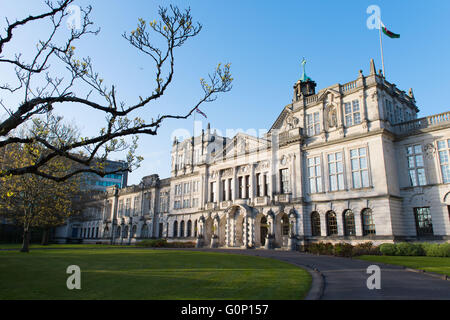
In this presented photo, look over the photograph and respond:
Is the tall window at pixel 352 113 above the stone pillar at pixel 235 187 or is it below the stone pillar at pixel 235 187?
above

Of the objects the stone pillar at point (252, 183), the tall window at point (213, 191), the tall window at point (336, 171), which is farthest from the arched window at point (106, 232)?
the tall window at point (336, 171)

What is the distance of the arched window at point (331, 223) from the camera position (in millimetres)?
34938

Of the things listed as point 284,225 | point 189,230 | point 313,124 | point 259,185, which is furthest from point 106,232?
point 313,124

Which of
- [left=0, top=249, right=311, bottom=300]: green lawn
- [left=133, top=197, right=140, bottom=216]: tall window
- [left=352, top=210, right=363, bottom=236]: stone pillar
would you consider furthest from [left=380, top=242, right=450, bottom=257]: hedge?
[left=133, top=197, right=140, bottom=216]: tall window

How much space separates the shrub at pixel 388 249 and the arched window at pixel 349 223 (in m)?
5.83

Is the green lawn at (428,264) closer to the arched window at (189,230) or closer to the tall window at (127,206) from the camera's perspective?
the arched window at (189,230)

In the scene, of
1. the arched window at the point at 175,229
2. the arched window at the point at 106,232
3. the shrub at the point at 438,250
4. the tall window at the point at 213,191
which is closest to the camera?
the shrub at the point at 438,250

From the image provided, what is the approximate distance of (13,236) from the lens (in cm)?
6488

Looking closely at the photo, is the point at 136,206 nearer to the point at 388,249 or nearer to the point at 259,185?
the point at 259,185

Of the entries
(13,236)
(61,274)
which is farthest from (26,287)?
(13,236)

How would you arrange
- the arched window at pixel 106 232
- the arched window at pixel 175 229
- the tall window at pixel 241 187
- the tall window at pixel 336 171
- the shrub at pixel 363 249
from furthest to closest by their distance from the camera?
the arched window at pixel 106 232 < the arched window at pixel 175 229 < the tall window at pixel 241 187 < the tall window at pixel 336 171 < the shrub at pixel 363 249

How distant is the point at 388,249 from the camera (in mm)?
27000
